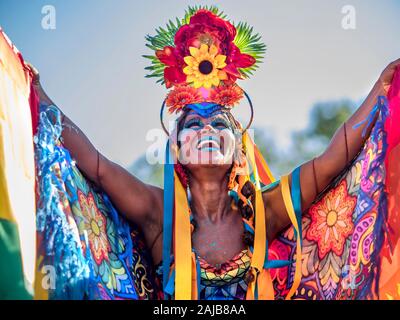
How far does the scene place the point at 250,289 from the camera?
3553 mm

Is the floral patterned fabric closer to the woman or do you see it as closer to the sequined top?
the woman

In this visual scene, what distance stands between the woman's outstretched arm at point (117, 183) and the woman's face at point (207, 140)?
245mm

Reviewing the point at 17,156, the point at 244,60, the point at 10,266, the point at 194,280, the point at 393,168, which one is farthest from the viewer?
the point at 244,60

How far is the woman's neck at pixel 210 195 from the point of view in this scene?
12.4 feet

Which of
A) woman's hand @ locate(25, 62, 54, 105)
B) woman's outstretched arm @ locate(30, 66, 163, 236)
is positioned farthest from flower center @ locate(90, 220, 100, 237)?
woman's hand @ locate(25, 62, 54, 105)

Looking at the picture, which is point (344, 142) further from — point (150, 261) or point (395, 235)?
point (150, 261)

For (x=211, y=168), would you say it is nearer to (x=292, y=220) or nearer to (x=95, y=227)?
(x=292, y=220)

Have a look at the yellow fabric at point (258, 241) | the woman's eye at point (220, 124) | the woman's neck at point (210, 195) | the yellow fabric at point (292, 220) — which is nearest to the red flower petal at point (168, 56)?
the woman's eye at point (220, 124)

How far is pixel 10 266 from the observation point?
2.69 m

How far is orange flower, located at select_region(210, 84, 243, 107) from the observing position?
12.8 ft

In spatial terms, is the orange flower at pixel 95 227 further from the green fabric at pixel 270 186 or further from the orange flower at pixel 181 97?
the green fabric at pixel 270 186

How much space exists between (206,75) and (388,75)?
93cm

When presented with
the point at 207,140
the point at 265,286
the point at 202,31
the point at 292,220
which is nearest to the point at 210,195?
the point at 207,140
